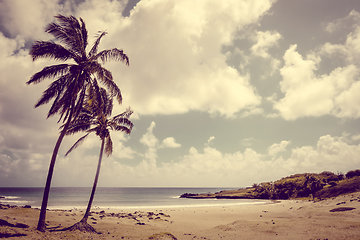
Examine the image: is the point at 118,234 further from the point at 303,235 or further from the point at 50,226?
the point at 303,235

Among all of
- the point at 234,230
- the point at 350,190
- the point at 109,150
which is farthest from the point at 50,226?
the point at 350,190

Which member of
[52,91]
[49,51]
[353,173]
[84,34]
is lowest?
[353,173]

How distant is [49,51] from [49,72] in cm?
142

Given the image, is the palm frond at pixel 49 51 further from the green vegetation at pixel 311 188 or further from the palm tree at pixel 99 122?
the green vegetation at pixel 311 188

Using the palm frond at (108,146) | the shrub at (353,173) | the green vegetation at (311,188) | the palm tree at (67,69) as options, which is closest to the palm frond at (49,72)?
the palm tree at (67,69)

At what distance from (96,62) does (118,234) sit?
12.4 metres

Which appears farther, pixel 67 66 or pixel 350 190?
pixel 350 190

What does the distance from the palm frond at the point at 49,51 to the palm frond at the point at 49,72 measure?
1.87 ft

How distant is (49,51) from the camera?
12.6 meters

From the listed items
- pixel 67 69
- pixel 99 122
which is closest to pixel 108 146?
pixel 99 122

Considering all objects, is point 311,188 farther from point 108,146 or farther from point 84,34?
point 84,34

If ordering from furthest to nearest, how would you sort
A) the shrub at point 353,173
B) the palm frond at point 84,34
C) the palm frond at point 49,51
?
the shrub at point 353,173, the palm frond at point 84,34, the palm frond at point 49,51

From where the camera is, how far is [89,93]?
14219 millimetres

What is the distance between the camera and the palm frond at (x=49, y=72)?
42.0 feet
